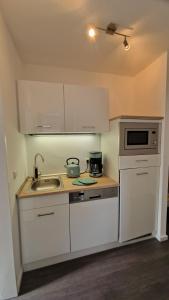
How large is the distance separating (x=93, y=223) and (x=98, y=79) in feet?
6.66

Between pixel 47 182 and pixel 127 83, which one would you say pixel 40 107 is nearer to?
pixel 47 182

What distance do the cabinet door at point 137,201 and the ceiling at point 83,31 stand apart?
143 centimetres

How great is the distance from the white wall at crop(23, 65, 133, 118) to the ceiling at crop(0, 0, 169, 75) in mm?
99

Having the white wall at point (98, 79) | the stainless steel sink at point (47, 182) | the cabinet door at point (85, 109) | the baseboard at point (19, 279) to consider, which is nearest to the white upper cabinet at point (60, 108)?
the cabinet door at point (85, 109)

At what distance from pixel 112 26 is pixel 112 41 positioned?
21cm

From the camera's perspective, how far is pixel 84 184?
1745mm

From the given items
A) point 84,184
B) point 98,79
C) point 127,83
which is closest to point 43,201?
point 84,184

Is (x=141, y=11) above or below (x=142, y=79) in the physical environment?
above

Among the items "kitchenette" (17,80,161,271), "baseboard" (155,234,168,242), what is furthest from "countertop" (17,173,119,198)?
"baseboard" (155,234,168,242)

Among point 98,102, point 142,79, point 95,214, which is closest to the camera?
point 95,214

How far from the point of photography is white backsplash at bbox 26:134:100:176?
6.98 feet

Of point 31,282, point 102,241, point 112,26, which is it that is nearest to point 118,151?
point 102,241

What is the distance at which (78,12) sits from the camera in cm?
126

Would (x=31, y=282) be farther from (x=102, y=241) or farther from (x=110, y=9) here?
(x=110, y=9)
